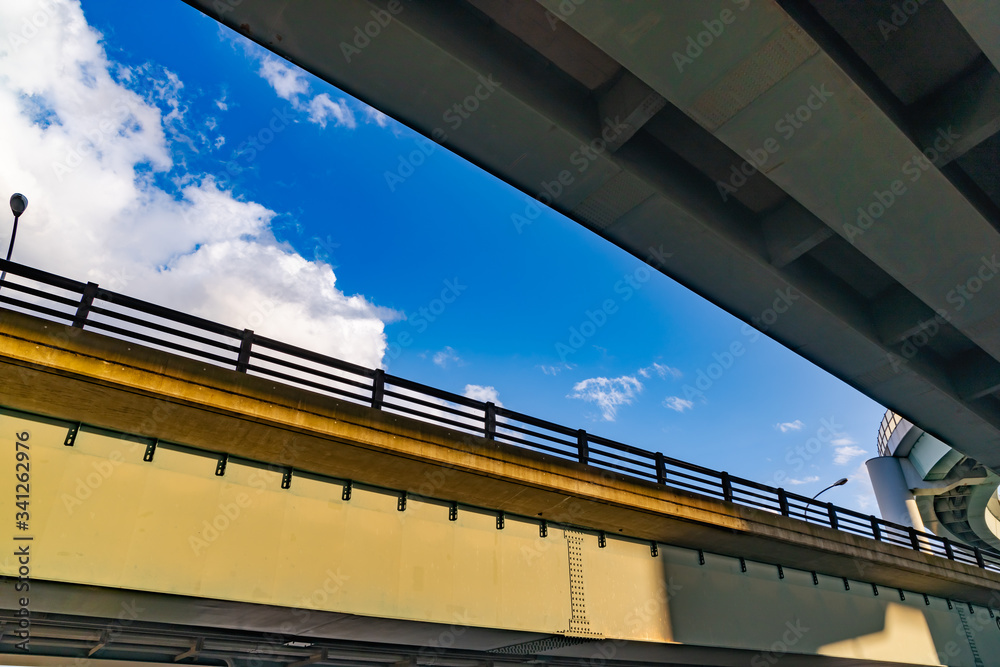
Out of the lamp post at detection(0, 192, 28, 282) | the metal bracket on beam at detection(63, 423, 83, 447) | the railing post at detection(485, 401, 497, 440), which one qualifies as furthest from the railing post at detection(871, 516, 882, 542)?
the lamp post at detection(0, 192, 28, 282)

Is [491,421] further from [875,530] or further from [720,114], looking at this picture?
[875,530]

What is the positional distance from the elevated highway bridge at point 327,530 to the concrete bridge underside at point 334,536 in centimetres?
4

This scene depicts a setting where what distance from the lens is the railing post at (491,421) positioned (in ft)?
40.8

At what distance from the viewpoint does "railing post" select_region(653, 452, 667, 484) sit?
47.7 feet

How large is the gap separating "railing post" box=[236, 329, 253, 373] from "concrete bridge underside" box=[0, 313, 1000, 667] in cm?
46

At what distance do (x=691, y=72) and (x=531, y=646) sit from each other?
41.3 ft

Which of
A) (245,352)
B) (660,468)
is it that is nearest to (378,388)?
(245,352)

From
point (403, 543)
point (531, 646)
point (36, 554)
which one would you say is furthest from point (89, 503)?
point (531, 646)

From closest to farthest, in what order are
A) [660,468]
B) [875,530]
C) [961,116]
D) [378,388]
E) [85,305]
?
[961,116] → [85,305] → [378,388] → [660,468] → [875,530]

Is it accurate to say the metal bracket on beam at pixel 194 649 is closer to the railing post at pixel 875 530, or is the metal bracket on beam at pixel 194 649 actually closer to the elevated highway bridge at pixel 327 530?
the elevated highway bridge at pixel 327 530

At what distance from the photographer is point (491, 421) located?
12625 millimetres

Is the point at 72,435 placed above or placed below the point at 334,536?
above

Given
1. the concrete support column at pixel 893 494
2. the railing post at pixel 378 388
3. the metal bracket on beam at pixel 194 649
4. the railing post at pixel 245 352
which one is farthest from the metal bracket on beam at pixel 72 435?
the concrete support column at pixel 893 494

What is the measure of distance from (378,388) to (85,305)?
475 cm
